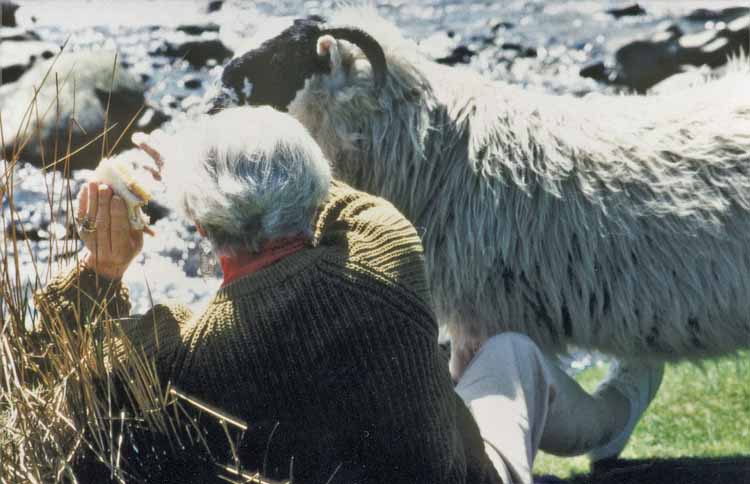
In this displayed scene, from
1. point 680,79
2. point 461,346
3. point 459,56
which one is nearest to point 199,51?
point 459,56

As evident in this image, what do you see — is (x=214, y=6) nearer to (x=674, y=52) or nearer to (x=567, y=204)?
(x=674, y=52)

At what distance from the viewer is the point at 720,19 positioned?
9.98m

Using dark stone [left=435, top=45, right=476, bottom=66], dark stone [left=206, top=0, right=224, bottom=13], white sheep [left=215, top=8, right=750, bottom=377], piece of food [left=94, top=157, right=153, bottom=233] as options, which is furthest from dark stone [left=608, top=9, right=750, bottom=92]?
piece of food [left=94, top=157, right=153, bottom=233]

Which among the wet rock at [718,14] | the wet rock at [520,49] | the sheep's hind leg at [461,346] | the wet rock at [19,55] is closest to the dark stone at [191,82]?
the wet rock at [19,55]

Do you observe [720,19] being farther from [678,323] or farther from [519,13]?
[678,323]

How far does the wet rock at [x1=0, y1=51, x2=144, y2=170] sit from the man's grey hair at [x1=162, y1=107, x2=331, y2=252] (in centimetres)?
522

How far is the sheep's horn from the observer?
13.1ft

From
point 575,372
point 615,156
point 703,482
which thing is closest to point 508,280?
point 615,156


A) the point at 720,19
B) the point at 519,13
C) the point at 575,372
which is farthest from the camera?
the point at 519,13

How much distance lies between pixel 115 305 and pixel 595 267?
Result: 1.73 m

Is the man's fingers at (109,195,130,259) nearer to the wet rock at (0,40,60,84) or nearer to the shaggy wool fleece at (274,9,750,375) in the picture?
the shaggy wool fleece at (274,9,750,375)

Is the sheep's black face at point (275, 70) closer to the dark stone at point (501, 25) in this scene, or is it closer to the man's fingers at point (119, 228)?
the man's fingers at point (119, 228)

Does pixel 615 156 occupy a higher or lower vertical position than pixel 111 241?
lower

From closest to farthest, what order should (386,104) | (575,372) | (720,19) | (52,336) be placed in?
(52,336) → (386,104) → (575,372) → (720,19)
